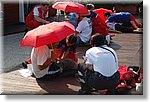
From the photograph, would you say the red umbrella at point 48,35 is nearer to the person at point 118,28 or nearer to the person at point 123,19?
the person at point 123,19

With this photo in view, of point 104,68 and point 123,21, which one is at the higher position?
point 123,21

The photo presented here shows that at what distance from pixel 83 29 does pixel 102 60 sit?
3438 mm

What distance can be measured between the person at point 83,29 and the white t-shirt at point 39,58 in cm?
231

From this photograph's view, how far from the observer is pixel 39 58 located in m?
4.84

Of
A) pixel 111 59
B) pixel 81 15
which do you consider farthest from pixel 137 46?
pixel 111 59

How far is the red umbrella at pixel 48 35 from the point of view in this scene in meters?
4.43

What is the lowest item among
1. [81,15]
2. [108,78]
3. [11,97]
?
[11,97]

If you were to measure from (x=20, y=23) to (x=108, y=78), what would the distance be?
7.73 metres

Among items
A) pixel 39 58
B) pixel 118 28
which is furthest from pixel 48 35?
pixel 118 28

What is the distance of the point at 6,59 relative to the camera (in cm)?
646

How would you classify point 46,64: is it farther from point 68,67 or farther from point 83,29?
point 83,29

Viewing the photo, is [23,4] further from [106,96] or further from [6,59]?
[106,96]

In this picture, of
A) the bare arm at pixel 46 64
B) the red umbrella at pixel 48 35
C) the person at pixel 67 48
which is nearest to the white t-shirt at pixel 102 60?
the red umbrella at pixel 48 35

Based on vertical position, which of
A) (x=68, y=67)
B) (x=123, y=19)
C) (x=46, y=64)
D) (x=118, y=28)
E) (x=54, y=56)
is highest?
(x=123, y=19)
